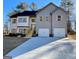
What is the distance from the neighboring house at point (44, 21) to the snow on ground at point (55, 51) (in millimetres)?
130

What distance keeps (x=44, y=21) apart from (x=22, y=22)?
1.00 ft

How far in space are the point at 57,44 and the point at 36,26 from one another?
38 centimetres

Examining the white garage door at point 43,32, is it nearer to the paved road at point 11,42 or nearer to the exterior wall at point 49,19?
the exterior wall at point 49,19

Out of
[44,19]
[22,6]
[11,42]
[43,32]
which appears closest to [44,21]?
[44,19]

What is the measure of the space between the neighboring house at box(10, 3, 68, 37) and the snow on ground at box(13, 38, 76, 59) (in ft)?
0.43

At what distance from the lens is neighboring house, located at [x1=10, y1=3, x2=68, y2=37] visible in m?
2.34

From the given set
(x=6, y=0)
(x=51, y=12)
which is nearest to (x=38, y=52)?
(x=51, y=12)

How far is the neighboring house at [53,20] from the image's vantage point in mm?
2334

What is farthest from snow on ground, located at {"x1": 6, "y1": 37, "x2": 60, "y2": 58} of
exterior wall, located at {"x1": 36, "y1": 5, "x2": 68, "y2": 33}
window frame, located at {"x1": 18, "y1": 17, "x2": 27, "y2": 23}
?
window frame, located at {"x1": 18, "y1": 17, "x2": 27, "y2": 23}

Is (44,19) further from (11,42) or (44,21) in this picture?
(11,42)

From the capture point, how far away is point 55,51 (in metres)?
2.33

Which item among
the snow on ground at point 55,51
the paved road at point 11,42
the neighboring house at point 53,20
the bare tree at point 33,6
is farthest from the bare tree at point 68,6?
the paved road at point 11,42

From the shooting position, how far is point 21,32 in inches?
94.3

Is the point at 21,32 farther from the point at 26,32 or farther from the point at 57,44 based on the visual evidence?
the point at 57,44
